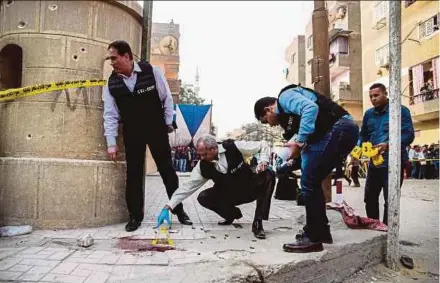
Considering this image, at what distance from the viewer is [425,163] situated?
15.5m

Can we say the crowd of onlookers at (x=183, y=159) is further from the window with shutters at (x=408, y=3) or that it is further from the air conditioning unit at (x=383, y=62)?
the window with shutters at (x=408, y=3)

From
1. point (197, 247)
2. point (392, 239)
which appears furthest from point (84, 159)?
point (392, 239)

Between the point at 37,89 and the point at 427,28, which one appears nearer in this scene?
the point at 37,89

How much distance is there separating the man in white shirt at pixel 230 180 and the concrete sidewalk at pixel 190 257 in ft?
0.69

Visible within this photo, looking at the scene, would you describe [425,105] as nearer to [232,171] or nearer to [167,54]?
[167,54]

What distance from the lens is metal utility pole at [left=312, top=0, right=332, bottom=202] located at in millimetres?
5184

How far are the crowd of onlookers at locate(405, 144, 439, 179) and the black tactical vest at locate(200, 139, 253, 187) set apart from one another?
45.6ft

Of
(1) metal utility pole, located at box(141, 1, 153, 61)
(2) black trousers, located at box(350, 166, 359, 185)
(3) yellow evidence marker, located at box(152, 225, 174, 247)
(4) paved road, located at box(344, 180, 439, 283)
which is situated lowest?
(4) paved road, located at box(344, 180, 439, 283)

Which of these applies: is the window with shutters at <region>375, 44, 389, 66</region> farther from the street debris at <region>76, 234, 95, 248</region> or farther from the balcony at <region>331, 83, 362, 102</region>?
the street debris at <region>76, 234, 95, 248</region>

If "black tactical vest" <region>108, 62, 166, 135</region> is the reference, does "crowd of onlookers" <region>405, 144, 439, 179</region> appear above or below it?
below

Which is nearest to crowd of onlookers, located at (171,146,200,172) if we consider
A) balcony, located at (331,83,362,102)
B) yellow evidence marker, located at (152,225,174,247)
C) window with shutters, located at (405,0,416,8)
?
window with shutters, located at (405,0,416,8)

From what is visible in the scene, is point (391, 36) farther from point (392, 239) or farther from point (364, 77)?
point (364, 77)

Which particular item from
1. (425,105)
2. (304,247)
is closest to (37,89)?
(304,247)

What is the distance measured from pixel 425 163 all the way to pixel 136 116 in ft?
50.3
